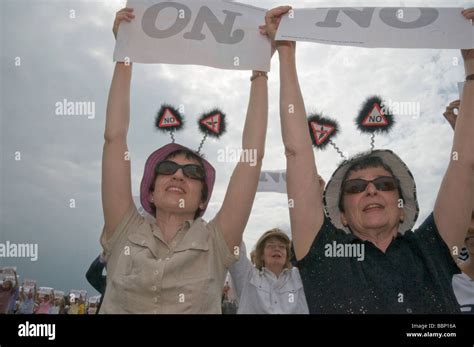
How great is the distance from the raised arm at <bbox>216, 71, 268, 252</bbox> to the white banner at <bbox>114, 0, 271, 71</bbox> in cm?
39

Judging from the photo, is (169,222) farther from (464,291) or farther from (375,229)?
(464,291)

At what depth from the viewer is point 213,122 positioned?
9.57ft

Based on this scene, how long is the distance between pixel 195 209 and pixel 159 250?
344 mm

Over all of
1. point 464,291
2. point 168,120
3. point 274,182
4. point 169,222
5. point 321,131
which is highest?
point 168,120

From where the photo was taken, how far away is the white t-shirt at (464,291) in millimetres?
3125

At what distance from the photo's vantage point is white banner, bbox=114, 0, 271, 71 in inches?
123

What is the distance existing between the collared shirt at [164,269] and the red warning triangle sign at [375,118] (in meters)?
1.09

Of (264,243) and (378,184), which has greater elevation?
(378,184)

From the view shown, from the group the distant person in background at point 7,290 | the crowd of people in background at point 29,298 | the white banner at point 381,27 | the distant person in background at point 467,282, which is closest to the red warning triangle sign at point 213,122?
the white banner at point 381,27

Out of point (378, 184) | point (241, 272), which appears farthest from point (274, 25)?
point (241, 272)

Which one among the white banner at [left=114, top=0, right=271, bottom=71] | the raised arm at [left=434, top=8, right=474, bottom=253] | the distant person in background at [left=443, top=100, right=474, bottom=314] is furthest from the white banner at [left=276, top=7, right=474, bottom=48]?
the distant person in background at [left=443, top=100, right=474, bottom=314]

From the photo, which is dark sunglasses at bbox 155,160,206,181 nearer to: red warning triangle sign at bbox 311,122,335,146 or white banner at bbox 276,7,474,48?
red warning triangle sign at bbox 311,122,335,146

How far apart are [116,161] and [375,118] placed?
5.11ft

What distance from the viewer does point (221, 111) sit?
294cm
